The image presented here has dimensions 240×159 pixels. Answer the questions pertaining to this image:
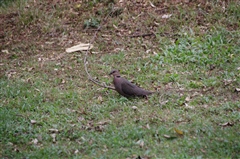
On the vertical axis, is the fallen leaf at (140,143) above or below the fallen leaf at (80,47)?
above

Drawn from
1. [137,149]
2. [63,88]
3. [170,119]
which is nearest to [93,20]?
[63,88]

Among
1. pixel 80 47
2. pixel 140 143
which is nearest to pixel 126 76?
pixel 80 47

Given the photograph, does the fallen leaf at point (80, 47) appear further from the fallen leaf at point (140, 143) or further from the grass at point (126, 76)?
the fallen leaf at point (140, 143)

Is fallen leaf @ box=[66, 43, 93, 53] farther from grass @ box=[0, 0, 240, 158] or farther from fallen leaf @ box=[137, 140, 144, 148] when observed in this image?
fallen leaf @ box=[137, 140, 144, 148]

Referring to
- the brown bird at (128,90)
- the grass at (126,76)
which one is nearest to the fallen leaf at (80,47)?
the grass at (126,76)

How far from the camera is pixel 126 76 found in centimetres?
843

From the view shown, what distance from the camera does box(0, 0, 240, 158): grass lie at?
20.0ft

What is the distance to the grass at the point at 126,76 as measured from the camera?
610 cm

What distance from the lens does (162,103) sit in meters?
7.21

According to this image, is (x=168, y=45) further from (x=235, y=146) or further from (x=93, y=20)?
(x=235, y=146)

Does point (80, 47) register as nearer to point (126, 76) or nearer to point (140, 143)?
point (126, 76)

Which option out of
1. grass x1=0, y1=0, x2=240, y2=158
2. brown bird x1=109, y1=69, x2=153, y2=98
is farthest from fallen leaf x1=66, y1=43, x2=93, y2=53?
brown bird x1=109, y1=69, x2=153, y2=98

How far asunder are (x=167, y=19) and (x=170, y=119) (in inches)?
151

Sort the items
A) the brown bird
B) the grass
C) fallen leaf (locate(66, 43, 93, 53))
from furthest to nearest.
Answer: fallen leaf (locate(66, 43, 93, 53)) → the brown bird → the grass
